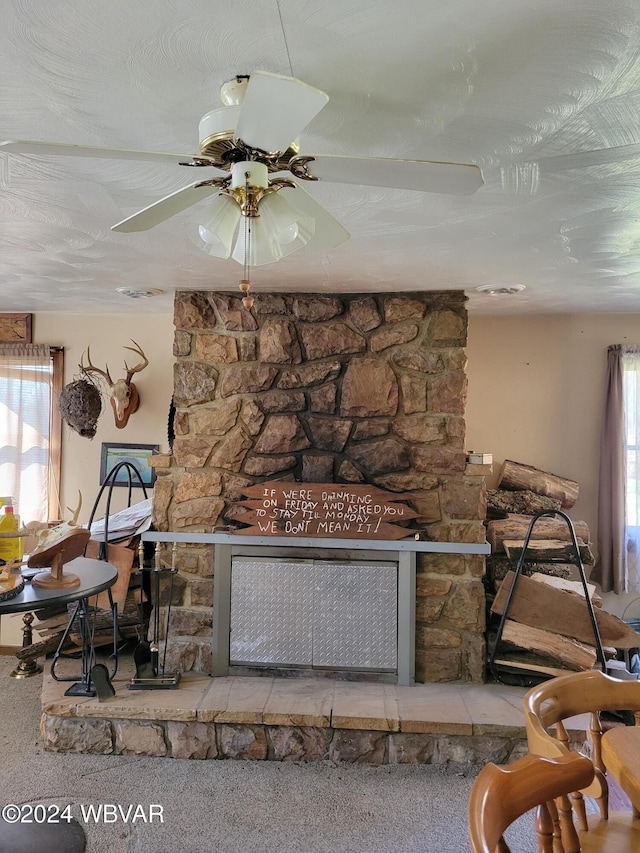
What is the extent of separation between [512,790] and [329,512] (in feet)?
7.32

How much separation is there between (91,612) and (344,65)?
3159 millimetres

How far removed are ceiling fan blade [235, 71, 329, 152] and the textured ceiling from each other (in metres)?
0.23

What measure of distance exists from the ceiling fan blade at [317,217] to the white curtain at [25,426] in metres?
3.13

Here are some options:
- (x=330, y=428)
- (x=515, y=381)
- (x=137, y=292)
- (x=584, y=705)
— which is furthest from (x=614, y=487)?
(x=137, y=292)

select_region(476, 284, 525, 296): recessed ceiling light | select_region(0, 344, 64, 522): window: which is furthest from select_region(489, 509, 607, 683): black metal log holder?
select_region(0, 344, 64, 522): window

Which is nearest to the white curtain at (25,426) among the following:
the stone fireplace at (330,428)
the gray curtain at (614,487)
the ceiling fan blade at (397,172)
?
the stone fireplace at (330,428)

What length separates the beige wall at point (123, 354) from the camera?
4102mm

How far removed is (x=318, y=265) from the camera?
2.68 metres

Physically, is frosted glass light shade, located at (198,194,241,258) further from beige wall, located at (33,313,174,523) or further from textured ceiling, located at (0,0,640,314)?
beige wall, located at (33,313,174,523)

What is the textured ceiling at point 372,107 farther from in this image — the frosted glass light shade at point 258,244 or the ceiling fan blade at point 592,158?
the frosted glass light shade at point 258,244

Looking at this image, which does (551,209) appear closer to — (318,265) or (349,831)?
(318,265)

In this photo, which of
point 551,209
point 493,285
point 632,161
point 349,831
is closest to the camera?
point 632,161

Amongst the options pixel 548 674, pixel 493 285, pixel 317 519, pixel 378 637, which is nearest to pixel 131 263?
pixel 317 519

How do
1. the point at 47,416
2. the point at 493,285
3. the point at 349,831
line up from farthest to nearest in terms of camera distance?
1. the point at 47,416
2. the point at 493,285
3. the point at 349,831
